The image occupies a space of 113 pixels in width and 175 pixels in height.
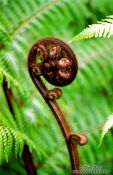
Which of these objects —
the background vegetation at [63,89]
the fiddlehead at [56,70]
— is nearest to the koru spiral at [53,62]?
the fiddlehead at [56,70]

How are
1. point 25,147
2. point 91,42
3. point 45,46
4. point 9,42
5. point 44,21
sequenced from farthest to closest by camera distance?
point 91,42
point 44,21
point 9,42
point 25,147
point 45,46

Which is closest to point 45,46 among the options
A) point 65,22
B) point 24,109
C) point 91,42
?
point 24,109

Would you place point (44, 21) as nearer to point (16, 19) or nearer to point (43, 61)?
point (16, 19)

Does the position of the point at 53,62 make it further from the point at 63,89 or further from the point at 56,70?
the point at 63,89

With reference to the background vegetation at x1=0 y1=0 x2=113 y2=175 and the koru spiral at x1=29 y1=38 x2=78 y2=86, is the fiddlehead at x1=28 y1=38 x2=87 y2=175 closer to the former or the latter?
the koru spiral at x1=29 y1=38 x2=78 y2=86

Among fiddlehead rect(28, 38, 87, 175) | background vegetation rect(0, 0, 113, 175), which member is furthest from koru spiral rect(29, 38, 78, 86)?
background vegetation rect(0, 0, 113, 175)
